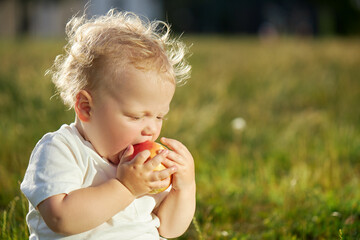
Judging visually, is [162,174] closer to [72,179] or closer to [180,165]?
[180,165]

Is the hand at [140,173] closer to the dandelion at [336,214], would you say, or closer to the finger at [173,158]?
the finger at [173,158]

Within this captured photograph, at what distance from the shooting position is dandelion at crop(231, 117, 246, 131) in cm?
465

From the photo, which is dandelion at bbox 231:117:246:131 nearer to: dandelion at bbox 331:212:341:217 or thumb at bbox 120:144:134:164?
dandelion at bbox 331:212:341:217

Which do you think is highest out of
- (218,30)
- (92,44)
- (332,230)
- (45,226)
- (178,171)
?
(92,44)

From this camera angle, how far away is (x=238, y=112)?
5.43 metres

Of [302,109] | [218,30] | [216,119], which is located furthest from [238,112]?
[218,30]

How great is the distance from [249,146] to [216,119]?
28.8 inches

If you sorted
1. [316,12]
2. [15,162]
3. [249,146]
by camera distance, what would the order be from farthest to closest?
[316,12] → [249,146] → [15,162]

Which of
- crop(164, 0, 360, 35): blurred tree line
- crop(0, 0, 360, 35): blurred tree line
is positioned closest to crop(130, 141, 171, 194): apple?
crop(0, 0, 360, 35): blurred tree line

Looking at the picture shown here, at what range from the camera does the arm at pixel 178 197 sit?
72.8 inches

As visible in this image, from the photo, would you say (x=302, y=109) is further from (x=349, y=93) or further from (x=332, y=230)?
A: (x=332, y=230)

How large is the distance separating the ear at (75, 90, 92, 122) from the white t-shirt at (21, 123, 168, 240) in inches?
2.9

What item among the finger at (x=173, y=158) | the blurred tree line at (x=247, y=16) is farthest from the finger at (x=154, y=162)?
→ the blurred tree line at (x=247, y=16)

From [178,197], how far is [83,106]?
54 centimetres
